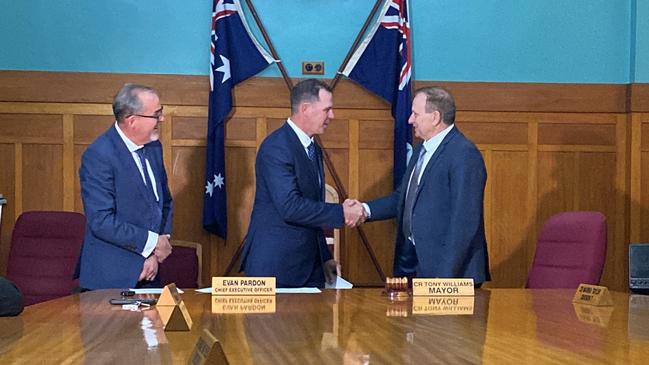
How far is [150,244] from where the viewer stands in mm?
3648

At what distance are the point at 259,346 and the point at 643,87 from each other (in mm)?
4928

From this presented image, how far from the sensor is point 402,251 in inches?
162

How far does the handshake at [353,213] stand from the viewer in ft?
14.1

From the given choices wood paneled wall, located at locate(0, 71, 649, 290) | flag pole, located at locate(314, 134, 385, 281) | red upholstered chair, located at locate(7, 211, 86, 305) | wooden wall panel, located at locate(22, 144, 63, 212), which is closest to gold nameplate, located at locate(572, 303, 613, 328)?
red upholstered chair, located at locate(7, 211, 86, 305)

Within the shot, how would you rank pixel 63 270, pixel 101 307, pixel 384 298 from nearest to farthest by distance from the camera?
1. pixel 101 307
2. pixel 384 298
3. pixel 63 270

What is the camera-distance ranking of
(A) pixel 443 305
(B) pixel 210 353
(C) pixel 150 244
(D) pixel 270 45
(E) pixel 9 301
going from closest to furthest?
(B) pixel 210 353
(E) pixel 9 301
(A) pixel 443 305
(C) pixel 150 244
(D) pixel 270 45

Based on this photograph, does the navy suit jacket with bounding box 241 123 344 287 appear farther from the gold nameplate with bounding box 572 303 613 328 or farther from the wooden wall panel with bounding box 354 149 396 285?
the wooden wall panel with bounding box 354 149 396 285

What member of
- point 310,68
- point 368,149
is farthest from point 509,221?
point 310,68

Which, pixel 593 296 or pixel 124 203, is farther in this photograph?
pixel 124 203

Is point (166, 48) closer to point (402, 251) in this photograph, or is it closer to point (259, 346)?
point (402, 251)

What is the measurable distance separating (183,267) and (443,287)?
2.23 m

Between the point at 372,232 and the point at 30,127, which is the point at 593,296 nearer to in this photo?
the point at 372,232

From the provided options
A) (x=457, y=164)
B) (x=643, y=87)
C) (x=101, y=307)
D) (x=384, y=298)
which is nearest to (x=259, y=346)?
(x=101, y=307)

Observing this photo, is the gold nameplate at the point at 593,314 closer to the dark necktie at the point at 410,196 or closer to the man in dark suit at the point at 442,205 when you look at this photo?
the man in dark suit at the point at 442,205
